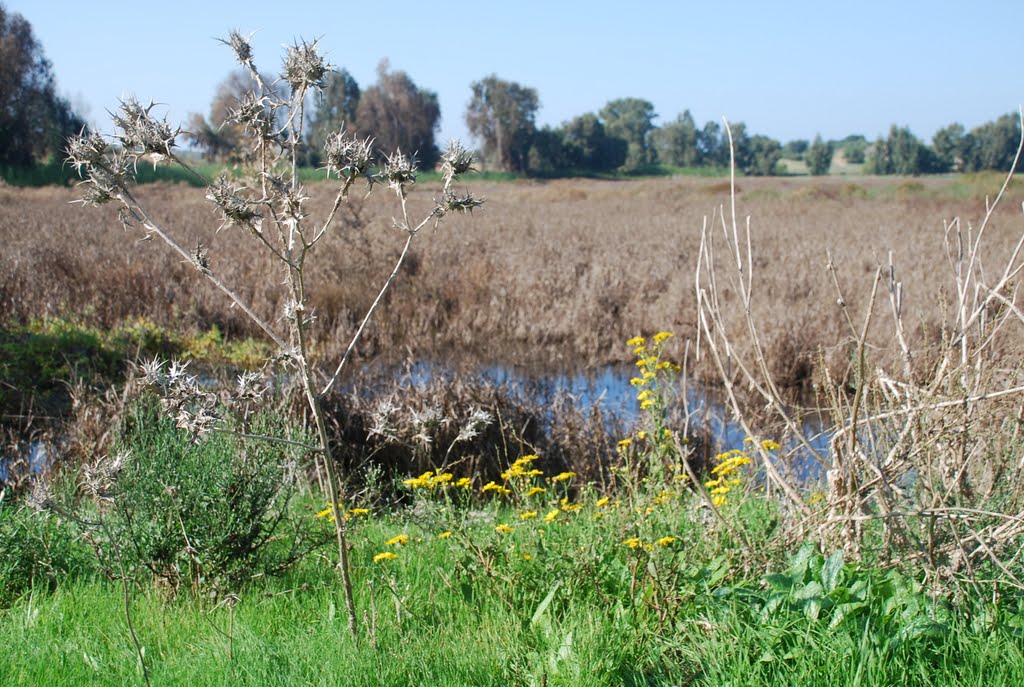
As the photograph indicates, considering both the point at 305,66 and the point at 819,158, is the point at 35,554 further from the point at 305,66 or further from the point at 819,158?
the point at 819,158

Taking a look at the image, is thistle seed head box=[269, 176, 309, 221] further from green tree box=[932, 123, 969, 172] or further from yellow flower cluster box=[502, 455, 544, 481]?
green tree box=[932, 123, 969, 172]

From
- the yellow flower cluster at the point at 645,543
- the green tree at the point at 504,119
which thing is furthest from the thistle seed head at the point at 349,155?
the green tree at the point at 504,119

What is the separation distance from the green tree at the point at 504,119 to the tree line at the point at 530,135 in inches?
3.1

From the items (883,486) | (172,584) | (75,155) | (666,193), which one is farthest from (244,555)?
(666,193)

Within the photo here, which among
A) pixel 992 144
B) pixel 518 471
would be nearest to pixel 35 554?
pixel 518 471

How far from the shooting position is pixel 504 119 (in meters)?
64.6

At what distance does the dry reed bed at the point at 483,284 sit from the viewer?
1119 cm

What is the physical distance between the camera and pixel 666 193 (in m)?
41.2

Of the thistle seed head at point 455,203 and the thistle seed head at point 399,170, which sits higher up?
the thistle seed head at point 399,170

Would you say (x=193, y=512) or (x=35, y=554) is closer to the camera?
(x=193, y=512)

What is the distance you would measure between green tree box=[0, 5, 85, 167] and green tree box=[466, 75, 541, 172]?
3149cm

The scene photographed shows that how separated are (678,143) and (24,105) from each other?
71.8 meters

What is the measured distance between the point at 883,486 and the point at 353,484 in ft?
12.5

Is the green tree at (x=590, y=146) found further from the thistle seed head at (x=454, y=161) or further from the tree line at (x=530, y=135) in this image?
the thistle seed head at (x=454, y=161)
